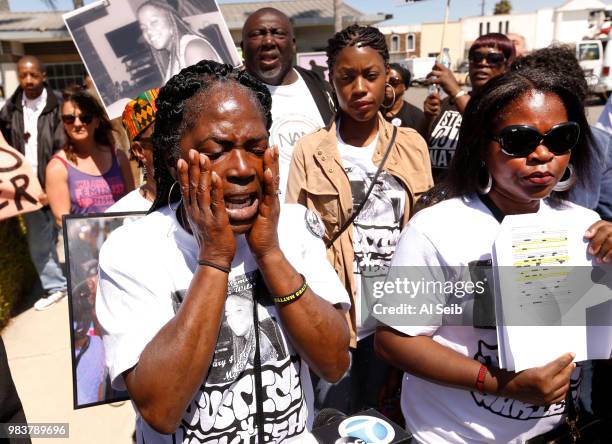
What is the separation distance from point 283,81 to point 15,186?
180 centimetres

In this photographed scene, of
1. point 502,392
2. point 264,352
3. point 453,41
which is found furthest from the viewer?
point 453,41

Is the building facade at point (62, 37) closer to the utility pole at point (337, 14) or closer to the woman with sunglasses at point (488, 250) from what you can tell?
the utility pole at point (337, 14)

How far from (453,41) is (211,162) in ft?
161

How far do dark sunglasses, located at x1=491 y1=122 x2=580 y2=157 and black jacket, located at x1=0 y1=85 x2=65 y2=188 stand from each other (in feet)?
15.0

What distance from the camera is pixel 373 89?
8.25ft

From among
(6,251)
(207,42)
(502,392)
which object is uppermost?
(207,42)

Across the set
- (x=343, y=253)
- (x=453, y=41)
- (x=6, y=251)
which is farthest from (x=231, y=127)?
(x=453, y=41)

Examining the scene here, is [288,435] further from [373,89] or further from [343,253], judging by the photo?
[373,89]

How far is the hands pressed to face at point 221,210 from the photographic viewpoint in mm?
1130

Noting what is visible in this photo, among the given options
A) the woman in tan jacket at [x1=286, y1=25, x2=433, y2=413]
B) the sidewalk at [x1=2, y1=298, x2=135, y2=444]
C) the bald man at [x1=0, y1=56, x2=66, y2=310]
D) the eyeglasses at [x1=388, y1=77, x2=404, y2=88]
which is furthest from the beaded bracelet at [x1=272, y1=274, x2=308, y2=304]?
the bald man at [x1=0, y1=56, x2=66, y2=310]

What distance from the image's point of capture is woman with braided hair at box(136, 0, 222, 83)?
10.8ft

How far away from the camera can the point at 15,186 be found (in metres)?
3.16

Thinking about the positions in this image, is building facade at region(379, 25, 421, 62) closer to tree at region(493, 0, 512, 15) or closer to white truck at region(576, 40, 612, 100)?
tree at region(493, 0, 512, 15)

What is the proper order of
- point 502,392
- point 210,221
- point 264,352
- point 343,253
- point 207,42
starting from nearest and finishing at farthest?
point 210,221 < point 264,352 < point 502,392 < point 343,253 < point 207,42
